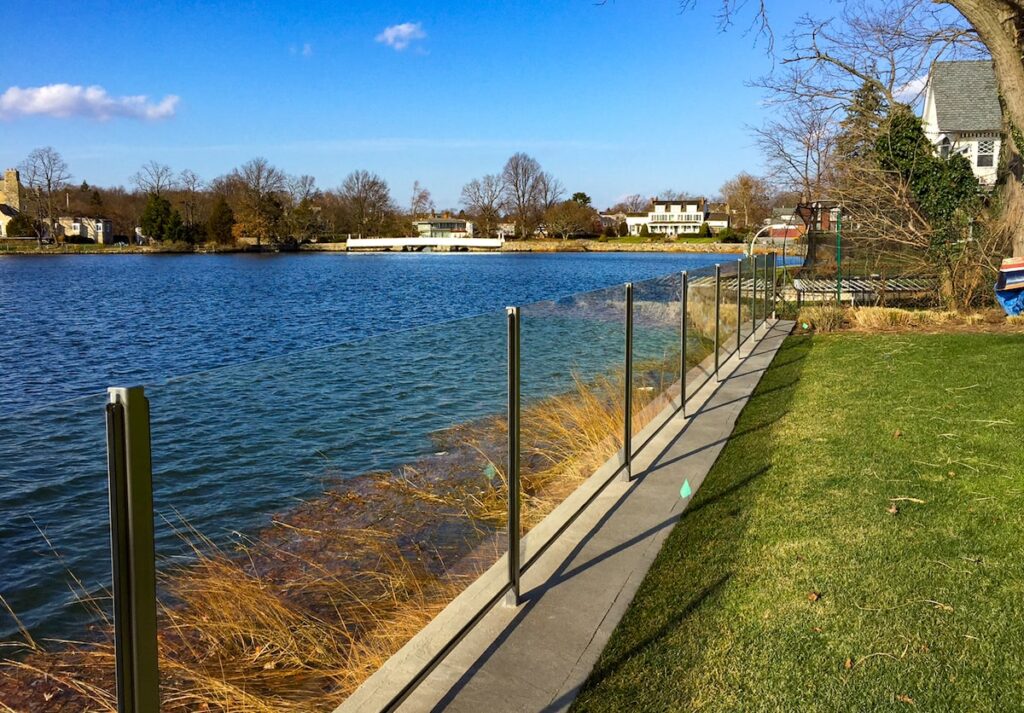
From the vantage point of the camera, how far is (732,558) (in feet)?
16.6

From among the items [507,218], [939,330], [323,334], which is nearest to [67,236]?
[507,218]

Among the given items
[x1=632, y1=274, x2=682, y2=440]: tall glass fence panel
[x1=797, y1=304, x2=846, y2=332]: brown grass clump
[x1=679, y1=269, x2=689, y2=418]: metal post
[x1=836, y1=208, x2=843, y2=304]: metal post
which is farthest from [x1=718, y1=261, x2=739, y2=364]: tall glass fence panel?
[x1=836, y1=208, x2=843, y2=304]: metal post

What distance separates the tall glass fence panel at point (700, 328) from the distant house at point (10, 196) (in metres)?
136

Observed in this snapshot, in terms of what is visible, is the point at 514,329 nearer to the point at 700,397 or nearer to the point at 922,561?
the point at 922,561

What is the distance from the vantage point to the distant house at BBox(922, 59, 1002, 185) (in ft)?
145

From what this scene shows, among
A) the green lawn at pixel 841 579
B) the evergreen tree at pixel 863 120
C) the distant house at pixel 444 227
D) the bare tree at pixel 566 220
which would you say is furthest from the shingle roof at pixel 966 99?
the distant house at pixel 444 227

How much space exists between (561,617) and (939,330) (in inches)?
576

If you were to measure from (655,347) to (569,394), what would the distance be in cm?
202

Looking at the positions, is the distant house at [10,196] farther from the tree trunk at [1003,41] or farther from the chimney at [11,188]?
the tree trunk at [1003,41]

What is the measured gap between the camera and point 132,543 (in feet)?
6.86

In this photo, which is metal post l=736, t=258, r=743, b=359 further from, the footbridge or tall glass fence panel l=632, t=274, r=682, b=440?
the footbridge

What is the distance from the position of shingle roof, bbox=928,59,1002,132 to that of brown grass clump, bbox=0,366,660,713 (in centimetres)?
4788

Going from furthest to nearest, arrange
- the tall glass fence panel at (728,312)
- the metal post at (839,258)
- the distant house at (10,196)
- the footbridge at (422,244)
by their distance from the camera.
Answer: the footbridge at (422,244) < the distant house at (10,196) < the metal post at (839,258) < the tall glass fence panel at (728,312)

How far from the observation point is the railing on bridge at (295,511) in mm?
2209
